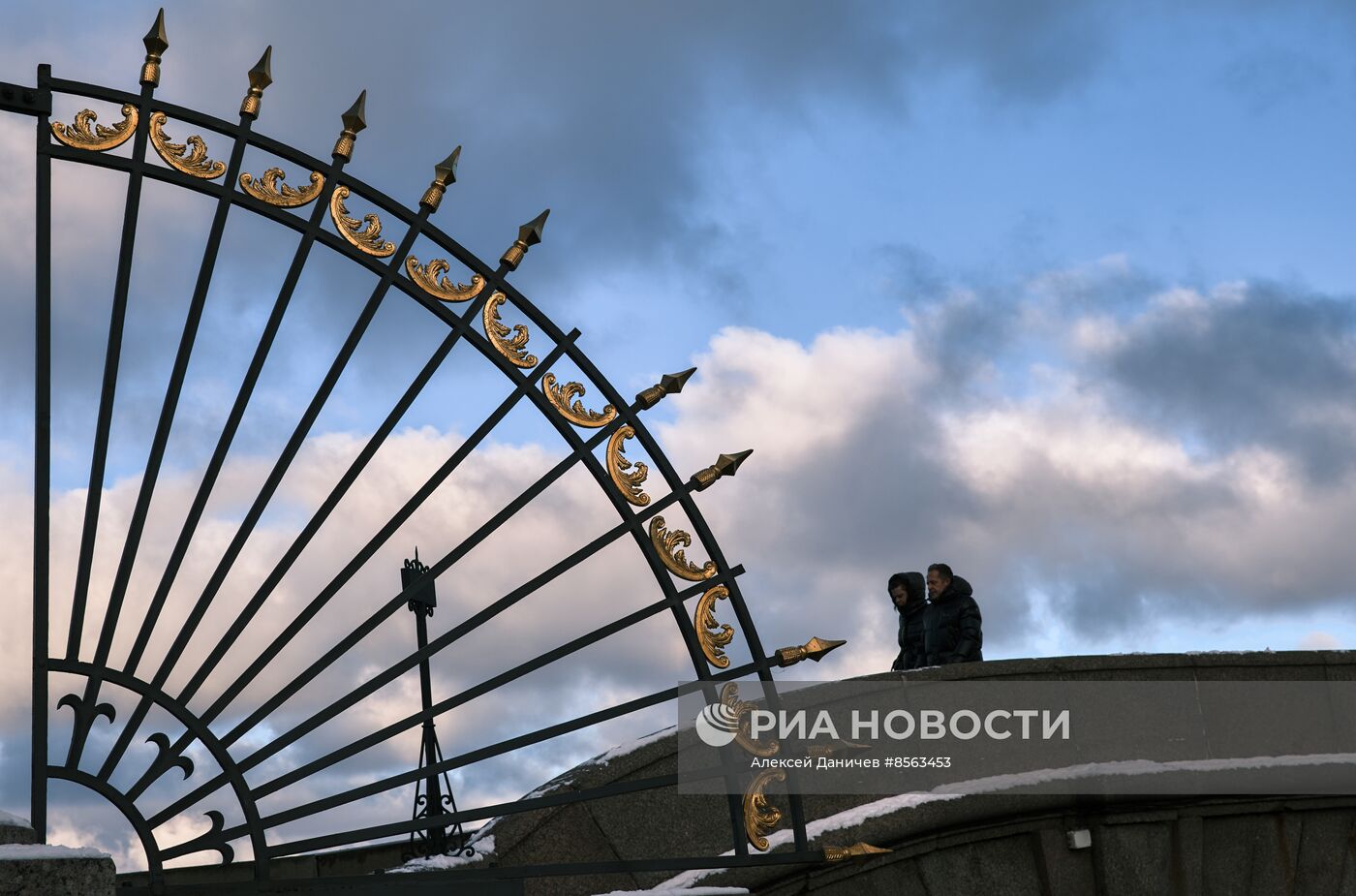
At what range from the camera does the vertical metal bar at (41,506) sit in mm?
5891

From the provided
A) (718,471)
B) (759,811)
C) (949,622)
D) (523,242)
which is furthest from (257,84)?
(949,622)

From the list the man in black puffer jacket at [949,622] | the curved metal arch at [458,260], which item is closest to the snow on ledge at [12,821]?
the curved metal arch at [458,260]

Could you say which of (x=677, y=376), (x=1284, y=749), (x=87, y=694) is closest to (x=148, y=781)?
(x=87, y=694)

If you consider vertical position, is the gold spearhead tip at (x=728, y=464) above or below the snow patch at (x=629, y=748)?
above

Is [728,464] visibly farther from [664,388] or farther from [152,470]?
[152,470]

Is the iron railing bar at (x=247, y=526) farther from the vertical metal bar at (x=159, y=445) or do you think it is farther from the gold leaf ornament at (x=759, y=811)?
the gold leaf ornament at (x=759, y=811)

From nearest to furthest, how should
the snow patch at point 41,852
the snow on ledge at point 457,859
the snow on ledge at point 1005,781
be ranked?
1. the snow patch at point 41,852
2. the snow on ledge at point 457,859
3. the snow on ledge at point 1005,781

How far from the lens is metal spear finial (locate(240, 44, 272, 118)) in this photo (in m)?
6.49

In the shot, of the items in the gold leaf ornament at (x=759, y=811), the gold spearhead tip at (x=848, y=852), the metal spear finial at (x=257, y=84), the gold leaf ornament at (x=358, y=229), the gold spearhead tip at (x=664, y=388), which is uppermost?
the metal spear finial at (x=257, y=84)

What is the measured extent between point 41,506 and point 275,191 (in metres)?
1.54

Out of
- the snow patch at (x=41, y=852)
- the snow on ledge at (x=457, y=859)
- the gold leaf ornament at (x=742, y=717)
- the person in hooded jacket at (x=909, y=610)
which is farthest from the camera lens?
the person in hooded jacket at (x=909, y=610)

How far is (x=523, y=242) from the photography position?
6.75 meters

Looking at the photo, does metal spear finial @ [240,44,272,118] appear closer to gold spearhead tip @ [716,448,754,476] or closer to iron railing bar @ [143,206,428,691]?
iron railing bar @ [143,206,428,691]

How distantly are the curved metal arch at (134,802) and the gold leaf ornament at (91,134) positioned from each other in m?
2.02
